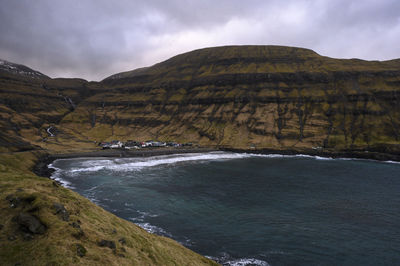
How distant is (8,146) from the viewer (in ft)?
229

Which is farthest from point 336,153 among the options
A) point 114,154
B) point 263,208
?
point 114,154

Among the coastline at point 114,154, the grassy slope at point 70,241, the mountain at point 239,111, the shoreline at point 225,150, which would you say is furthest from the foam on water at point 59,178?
the grassy slope at point 70,241

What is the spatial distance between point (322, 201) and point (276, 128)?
89.5 m

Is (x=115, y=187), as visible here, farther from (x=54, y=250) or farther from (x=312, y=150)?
(x=312, y=150)

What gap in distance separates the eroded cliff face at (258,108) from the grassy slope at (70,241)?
3913 inches

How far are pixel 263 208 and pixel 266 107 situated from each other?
114 m

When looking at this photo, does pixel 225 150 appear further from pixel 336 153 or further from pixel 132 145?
pixel 336 153

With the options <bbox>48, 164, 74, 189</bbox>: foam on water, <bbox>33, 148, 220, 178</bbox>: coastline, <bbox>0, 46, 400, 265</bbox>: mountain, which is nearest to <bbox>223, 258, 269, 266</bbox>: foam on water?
<bbox>48, 164, 74, 189</bbox>: foam on water

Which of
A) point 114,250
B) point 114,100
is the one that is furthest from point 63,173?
point 114,100

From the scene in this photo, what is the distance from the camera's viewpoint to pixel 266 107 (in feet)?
473

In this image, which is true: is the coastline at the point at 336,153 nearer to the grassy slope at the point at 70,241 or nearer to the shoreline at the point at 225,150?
the shoreline at the point at 225,150

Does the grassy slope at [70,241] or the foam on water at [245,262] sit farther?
the foam on water at [245,262]

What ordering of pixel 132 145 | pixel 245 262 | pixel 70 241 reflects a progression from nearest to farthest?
pixel 70 241, pixel 245 262, pixel 132 145

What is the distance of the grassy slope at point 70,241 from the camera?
11266 mm
